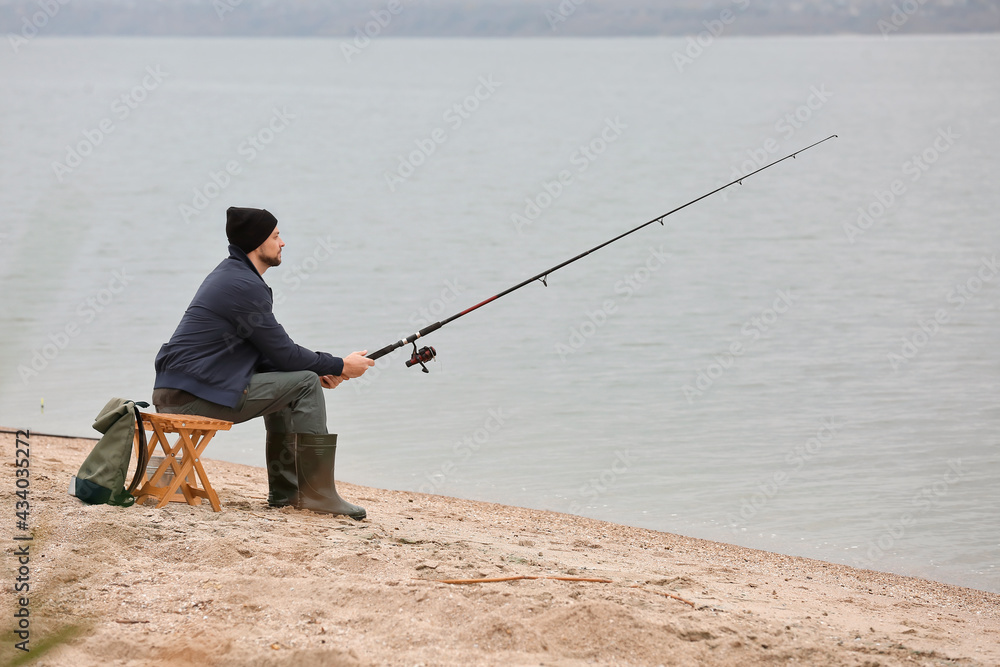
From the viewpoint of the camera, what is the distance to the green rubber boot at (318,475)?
14.0 ft

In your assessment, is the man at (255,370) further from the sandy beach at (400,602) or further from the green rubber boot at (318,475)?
the sandy beach at (400,602)

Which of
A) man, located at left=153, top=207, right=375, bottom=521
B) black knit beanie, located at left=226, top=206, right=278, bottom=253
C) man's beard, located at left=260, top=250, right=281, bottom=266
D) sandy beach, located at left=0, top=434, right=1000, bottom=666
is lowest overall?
sandy beach, located at left=0, top=434, right=1000, bottom=666

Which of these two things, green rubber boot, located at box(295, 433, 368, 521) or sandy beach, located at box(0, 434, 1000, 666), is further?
green rubber boot, located at box(295, 433, 368, 521)

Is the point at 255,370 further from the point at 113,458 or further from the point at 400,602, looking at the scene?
the point at 400,602

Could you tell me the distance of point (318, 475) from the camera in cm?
434

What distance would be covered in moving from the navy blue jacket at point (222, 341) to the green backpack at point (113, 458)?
200 millimetres

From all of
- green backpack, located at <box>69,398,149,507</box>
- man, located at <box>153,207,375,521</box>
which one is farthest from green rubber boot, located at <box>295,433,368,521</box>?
green backpack, located at <box>69,398,149,507</box>

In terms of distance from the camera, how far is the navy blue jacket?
13.5 feet

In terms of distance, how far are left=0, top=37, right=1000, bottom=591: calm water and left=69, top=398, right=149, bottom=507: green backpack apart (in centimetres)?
47

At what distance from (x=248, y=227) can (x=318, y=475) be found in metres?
0.99

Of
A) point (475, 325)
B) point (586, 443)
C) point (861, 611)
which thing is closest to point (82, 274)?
point (475, 325)

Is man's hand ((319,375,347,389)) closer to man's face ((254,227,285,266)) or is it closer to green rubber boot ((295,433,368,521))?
green rubber boot ((295,433,368,521))

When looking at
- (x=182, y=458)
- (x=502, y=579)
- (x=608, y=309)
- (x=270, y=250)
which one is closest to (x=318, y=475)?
(x=182, y=458)

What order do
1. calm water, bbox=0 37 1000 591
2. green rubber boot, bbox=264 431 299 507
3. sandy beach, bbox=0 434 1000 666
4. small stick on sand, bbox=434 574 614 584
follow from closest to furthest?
sandy beach, bbox=0 434 1000 666 → small stick on sand, bbox=434 574 614 584 → green rubber boot, bbox=264 431 299 507 → calm water, bbox=0 37 1000 591
